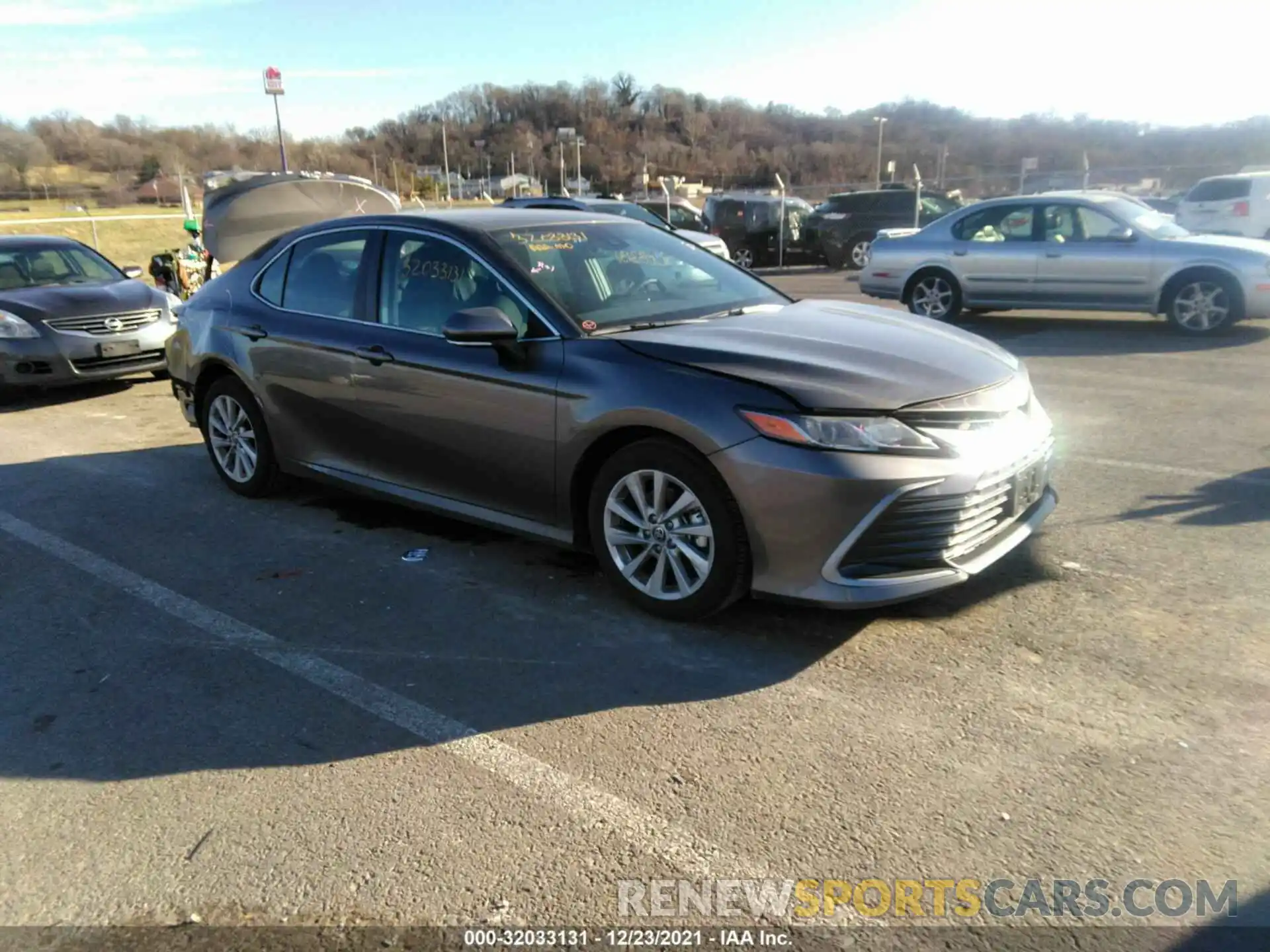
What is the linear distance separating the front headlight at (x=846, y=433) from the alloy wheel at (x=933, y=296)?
9000 mm

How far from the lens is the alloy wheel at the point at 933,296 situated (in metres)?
12.1

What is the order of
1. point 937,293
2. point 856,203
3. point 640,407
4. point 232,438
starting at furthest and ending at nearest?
point 856,203 → point 937,293 → point 232,438 → point 640,407

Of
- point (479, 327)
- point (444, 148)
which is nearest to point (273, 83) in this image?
point (479, 327)

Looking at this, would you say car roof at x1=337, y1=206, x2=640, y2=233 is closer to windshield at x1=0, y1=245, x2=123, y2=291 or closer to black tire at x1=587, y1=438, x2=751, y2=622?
black tire at x1=587, y1=438, x2=751, y2=622

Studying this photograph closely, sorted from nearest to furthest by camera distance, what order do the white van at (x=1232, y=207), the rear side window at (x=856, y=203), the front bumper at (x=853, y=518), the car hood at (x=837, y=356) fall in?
1. the front bumper at (x=853, y=518)
2. the car hood at (x=837, y=356)
3. the white van at (x=1232, y=207)
4. the rear side window at (x=856, y=203)

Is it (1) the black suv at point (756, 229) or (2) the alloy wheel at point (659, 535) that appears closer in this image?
(2) the alloy wheel at point (659, 535)

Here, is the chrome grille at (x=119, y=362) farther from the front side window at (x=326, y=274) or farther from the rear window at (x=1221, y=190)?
the rear window at (x=1221, y=190)

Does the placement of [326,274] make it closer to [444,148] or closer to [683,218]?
[683,218]

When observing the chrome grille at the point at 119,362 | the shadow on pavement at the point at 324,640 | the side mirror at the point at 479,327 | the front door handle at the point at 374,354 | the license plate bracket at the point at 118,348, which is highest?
the side mirror at the point at 479,327

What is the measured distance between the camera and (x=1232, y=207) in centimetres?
1842

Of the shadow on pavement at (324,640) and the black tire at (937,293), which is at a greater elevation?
the black tire at (937,293)

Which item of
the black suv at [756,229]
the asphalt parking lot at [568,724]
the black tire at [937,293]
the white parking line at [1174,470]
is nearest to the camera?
the asphalt parking lot at [568,724]

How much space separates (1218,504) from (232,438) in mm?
5608

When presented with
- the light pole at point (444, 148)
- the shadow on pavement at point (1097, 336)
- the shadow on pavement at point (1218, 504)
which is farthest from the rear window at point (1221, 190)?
the light pole at point (444, 148)
